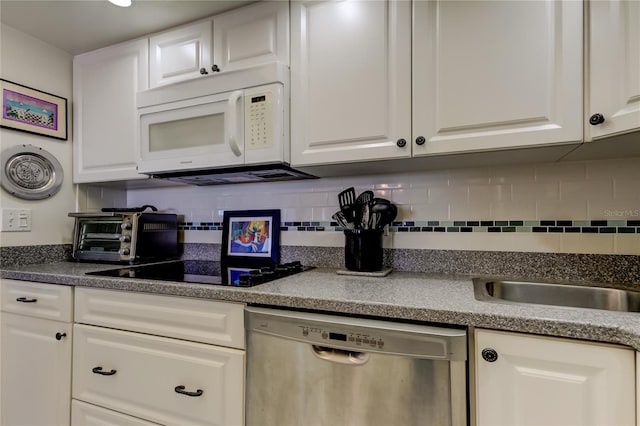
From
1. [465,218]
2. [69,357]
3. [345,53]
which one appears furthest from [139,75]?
[465,218]

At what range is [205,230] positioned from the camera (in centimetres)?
192

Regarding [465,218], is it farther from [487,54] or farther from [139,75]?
[139,75]

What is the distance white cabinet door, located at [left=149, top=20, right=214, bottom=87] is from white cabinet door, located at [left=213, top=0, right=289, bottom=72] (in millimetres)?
56

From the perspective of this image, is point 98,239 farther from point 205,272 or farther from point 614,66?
point 614,66

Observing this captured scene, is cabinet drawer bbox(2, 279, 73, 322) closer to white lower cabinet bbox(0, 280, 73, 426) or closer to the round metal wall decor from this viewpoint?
white lower cabinet bbox(0, 280, 73, 426)

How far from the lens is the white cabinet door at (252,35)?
1.38 meters

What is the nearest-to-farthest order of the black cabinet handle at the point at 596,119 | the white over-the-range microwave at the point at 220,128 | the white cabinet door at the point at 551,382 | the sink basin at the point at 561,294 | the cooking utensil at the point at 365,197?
the white cabinet door at the point at 551,382 < the black cabinet handle at the point at 596,119 < the sink basin at the point at 561,294 < the white over-the-range microwave at the point at 220,128 < the cooking utensil at the point at 365,197

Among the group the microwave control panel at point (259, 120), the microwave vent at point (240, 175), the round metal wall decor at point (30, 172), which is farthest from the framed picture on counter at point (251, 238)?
the round metal wall decor at point (30, 172)

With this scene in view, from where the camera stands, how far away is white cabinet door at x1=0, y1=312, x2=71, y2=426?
4.54 feet

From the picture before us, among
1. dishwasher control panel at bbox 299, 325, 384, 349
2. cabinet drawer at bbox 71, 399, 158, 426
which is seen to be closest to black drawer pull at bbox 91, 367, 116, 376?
cabinet drawer at bbox 71, 399, 158, 426

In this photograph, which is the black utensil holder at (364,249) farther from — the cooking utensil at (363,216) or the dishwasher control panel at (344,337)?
the dishwasher control panel at (344,337)

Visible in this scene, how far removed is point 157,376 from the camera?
1188mm

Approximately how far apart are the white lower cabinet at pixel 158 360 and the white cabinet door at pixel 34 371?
7 cm

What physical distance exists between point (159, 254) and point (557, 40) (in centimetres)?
195
